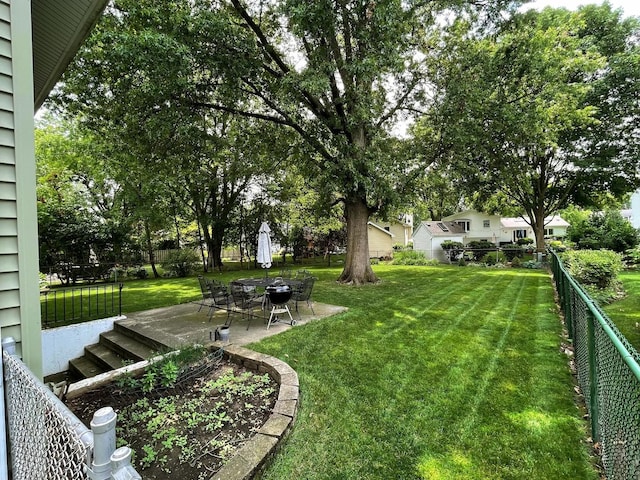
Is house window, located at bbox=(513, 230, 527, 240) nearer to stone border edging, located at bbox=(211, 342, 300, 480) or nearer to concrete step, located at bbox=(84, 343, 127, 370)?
stone border edging, located at bbox=(211, 342, 300, 480)

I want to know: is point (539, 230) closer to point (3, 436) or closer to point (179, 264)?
point (179, 264)

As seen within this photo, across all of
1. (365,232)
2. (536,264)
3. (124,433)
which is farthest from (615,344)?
(536,264)

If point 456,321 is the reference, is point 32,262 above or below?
above

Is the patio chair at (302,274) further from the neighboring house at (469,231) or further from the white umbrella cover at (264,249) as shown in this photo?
the neighboring house at (469,231)

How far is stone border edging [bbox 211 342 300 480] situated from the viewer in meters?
2.46

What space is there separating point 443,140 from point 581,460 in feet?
31.4

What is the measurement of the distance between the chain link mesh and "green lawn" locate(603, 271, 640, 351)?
6.95 meters

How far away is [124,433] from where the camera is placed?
3.03 m

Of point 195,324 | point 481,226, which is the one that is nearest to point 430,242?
point 481,226

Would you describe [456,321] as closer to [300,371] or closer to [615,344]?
[300,371]

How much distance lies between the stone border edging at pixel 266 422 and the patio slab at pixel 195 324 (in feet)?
2.99

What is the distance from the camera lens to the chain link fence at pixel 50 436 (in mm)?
1093

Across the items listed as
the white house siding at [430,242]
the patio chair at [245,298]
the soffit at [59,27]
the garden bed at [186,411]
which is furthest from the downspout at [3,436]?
the white house siding at [430,242]

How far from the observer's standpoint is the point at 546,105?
10.8 m
